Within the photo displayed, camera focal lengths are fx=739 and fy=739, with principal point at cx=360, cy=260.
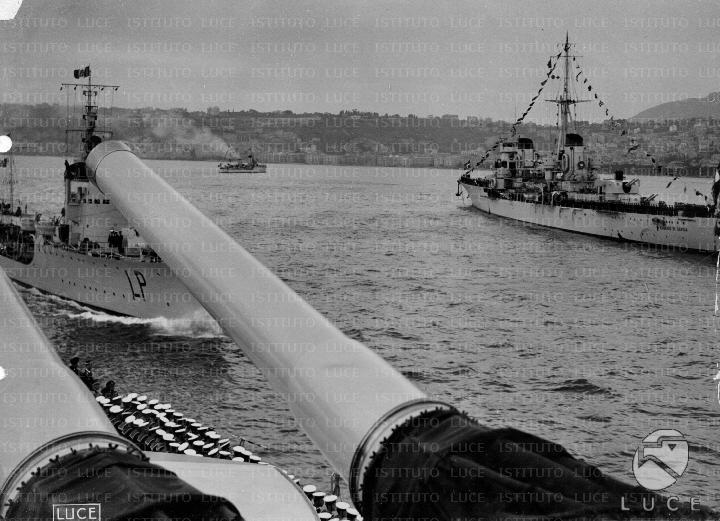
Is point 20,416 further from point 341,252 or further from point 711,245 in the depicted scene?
point 711,245

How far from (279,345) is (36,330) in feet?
3.59

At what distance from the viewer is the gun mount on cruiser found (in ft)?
8.25

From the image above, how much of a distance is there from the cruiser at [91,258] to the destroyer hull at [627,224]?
40.6 metres

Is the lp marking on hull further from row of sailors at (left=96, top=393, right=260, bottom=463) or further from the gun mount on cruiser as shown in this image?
the gun mount on cruiser

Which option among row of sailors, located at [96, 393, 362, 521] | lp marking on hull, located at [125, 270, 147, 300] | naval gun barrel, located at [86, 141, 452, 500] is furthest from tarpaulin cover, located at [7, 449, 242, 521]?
lp marking on hull, located at [125, 270, 147, 300]

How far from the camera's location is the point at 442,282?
152 ft

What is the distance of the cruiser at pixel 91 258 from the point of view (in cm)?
3228

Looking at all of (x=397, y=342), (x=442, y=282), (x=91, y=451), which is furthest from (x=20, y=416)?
(x=442, y=282)

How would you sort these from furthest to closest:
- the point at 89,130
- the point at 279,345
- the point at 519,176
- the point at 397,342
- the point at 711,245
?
the point at 519,176 → the point at 711,245 → the point at 89,130 → the point at 397,342 → the point at 279,345

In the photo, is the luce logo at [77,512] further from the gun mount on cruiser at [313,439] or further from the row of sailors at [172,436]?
the row of sailors at [172,436]

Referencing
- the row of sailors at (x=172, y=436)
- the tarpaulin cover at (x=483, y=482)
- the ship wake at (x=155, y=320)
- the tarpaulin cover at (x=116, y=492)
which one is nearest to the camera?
the tarpaulin cover at (x=483, y=482)

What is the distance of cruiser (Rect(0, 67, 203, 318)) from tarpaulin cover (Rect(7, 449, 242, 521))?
93.3 ft

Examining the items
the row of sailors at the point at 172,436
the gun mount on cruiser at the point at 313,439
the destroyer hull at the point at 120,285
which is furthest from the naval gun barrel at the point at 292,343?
the destroyer hull at the point at 120,285

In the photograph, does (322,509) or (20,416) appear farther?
(322,509)
